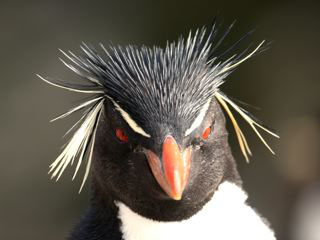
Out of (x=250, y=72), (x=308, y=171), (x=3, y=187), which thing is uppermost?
(x=3, y=187)

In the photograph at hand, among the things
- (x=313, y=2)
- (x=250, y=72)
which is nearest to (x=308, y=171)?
(x=250, y=72)

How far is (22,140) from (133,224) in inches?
142

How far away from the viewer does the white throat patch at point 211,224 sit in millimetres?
2131

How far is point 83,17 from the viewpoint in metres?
5.66

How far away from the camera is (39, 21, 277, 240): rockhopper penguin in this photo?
2027 mm

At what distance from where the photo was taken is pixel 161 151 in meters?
1.96

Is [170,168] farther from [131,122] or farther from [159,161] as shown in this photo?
[131,122]

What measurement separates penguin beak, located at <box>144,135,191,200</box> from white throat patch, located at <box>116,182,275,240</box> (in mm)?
230

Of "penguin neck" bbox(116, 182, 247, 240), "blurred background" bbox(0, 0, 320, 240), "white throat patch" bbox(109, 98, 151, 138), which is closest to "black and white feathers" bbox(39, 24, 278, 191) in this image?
"white throat patch" bbox(109, 98, 151, 138)

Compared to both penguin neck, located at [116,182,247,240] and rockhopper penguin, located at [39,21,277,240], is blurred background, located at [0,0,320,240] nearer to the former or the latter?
rockhopper penguin, located at [39,21,277,240]

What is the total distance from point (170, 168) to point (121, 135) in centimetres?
27

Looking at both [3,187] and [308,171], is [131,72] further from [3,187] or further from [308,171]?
[308,171]

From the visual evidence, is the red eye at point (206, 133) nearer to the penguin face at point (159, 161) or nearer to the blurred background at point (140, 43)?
the penguin face at point (159, 161)

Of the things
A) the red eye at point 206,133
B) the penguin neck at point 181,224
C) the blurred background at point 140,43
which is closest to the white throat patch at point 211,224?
the penguin neck at point 181,224
